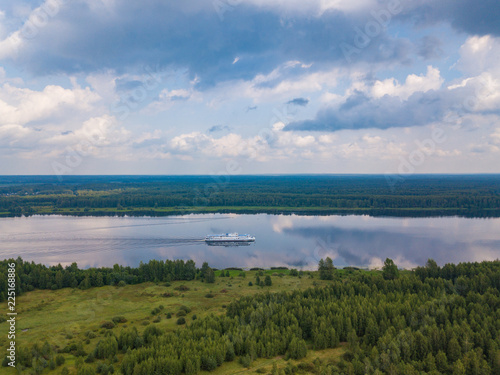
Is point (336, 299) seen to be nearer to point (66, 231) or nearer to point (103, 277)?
point (103, 277)

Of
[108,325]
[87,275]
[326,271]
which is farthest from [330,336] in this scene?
[87,275]

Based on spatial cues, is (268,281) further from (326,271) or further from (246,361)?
(246,361)

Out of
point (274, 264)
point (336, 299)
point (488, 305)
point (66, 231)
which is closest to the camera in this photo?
point (488, 305)

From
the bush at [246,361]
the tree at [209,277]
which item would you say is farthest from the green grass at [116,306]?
the tree at [209,277]

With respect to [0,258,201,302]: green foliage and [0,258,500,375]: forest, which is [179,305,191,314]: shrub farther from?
[0,258,201,302]: green foliage

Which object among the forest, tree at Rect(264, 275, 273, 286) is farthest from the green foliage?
the forest

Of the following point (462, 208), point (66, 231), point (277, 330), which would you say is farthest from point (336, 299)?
point (462, 208)

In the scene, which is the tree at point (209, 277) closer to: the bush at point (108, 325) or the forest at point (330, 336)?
the forest at point (330, 336)
